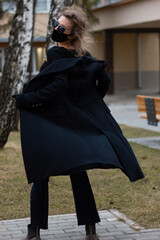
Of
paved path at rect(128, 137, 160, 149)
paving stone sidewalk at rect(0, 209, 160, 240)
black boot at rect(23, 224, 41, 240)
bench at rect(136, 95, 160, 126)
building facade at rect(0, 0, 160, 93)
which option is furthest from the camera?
building facade at rect(0, 0, 160, 93)

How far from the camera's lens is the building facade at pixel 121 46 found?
88.9ft

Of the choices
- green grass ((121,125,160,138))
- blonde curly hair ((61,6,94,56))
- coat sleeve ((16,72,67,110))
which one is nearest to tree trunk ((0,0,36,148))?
green grass ((121,125,160,138))

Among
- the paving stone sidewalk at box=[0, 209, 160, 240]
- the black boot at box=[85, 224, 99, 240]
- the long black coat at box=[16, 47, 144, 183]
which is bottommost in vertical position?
the paving stone sidewalk at box=[0, 209, 160, 240]

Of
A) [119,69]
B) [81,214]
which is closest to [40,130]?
[81,214]

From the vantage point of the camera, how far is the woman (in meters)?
3.80

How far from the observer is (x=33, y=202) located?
4.16m

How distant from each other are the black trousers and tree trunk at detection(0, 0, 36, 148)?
4560 mm

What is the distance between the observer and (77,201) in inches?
166

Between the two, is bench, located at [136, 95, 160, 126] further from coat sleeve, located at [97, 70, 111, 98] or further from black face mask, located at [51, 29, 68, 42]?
black face mask, located at [51, 29, 68, 42]

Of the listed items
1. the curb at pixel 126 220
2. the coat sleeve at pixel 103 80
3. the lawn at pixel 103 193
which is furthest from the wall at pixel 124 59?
the coat sleeve at pixel 103 80

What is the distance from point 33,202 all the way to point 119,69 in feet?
95.3

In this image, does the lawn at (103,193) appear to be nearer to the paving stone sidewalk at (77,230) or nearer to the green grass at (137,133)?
the paving stone sidewalk at (77,230)

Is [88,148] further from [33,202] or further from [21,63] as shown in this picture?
[21,63]

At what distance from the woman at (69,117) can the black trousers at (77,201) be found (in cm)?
4
